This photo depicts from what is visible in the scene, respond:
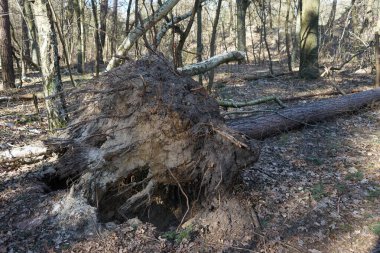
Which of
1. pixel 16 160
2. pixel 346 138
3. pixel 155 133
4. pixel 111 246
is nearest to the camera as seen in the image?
pixel 111 246

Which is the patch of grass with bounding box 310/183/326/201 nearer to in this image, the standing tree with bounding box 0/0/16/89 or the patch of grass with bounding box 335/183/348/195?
the patch of grass with bounding box 335/183/348/195

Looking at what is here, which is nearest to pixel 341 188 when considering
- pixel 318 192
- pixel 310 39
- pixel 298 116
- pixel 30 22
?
pixel 318 192

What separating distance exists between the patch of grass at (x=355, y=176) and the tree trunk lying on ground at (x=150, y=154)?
1.80 meters

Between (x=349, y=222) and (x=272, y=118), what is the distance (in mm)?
3020

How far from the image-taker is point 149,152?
14.3ft

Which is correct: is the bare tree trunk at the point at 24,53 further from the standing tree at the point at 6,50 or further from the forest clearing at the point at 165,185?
the forest clearing at the point at 165,185

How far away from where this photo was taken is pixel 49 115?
6348mm

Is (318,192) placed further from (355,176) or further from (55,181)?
(55,181)

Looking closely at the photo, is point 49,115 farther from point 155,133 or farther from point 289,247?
point 289,247

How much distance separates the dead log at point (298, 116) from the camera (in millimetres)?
6441

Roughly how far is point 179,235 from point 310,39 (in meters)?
9.71

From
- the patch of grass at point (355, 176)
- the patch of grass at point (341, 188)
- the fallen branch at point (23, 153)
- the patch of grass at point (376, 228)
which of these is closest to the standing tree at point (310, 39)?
Answer: the patch of grass at point (355, 176)

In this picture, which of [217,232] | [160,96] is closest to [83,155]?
[160,96]

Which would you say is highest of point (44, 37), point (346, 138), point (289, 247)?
point (44, 37)
